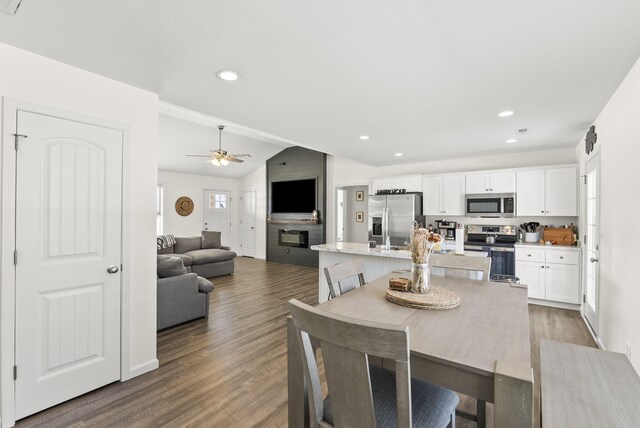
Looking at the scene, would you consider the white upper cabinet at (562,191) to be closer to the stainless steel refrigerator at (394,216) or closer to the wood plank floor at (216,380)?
the wood plank floor at (216,380)

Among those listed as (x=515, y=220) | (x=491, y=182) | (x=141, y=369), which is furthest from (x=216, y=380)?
(x=515, y=220)

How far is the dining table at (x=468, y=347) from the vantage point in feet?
3.00

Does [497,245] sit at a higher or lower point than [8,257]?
lower

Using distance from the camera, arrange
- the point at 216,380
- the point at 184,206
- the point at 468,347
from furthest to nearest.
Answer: the point at 184,206 < the point at 216,380 < the point at 468,347

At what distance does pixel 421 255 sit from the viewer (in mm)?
1763

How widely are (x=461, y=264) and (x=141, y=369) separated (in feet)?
9.17

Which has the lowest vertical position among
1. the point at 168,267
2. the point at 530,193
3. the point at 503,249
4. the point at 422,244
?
the point at 168,267

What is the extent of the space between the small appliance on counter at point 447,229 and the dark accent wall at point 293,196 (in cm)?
294

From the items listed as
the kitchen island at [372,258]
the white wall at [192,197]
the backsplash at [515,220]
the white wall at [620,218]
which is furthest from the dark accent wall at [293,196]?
the white wall at [620,218]

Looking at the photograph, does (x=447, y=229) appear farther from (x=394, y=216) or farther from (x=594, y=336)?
(x=594, y=336)

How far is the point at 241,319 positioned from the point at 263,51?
123 inches

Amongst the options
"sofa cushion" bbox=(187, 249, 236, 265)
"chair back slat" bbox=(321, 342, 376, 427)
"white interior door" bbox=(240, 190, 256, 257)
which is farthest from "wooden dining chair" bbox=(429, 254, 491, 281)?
"white interior door" bbox=(240, 190, 256, 257)

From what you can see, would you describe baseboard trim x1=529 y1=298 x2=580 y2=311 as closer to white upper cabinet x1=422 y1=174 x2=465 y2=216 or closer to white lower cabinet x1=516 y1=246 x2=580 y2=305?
white lower cabinet x1=516 y1=246 x2=580 y2=305

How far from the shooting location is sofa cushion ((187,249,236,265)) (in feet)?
19.8
